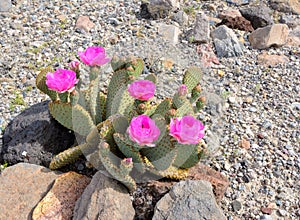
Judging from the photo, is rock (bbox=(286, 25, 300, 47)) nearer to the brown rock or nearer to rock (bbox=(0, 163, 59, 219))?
the brown rock

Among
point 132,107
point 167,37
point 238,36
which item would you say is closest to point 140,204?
point 132,107

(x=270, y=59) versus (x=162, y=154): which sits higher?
(x=162, y=154)

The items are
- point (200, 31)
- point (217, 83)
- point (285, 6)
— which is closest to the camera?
point (217, 83)

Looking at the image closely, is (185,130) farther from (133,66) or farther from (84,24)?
(84,24)

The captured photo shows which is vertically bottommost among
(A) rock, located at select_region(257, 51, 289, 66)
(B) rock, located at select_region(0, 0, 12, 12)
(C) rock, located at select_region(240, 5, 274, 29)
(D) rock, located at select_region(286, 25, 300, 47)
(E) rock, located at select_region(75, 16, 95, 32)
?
(B) rock, located at select_region(0, 0, 12, 12)

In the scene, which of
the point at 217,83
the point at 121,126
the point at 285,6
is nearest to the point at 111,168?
the point at 121,126

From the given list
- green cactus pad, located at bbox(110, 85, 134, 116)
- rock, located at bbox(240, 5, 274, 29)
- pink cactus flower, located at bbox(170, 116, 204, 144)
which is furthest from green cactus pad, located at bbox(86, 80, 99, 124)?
rock, located at bbox(240, 5, 274, 29)
